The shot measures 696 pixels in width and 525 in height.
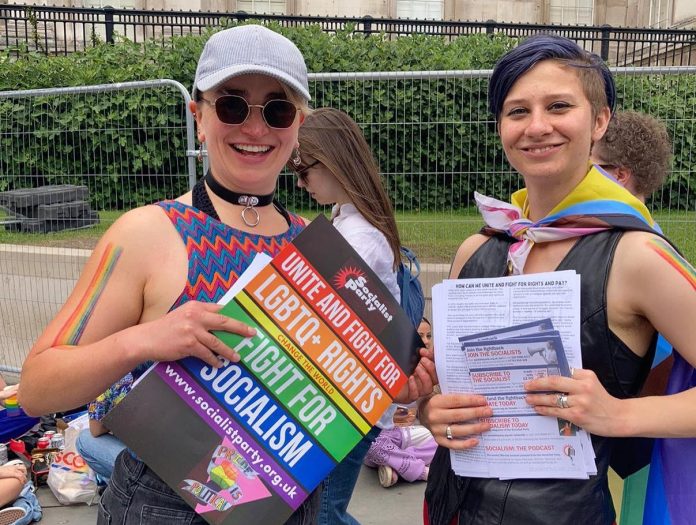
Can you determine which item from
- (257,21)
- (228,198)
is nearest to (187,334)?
(228,198)

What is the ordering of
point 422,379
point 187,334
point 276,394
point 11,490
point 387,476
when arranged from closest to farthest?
point 187,334
point 276,394
point 422,379
point 11,490
point 387,476

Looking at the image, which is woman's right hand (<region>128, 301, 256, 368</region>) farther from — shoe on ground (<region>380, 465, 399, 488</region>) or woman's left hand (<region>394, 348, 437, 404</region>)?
shoe on ground (<region>380, 465, 399, 488</region>)

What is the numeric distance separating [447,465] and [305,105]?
0.94m

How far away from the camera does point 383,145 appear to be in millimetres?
4852

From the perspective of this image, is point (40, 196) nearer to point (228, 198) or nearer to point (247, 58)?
point (228, 198)

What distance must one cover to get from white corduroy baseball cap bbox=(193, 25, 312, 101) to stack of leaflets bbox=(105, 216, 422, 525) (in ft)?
1.13

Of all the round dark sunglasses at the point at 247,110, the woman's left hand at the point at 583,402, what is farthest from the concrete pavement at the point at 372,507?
the round dark sunglasses at the point at 247,110

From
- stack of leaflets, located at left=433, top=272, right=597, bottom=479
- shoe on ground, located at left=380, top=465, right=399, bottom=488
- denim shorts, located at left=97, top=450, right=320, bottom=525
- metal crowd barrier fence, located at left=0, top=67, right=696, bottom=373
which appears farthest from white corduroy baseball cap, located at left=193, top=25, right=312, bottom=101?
metal crowd barrier fence, located at left=0, top=67, right=696, bottom=373

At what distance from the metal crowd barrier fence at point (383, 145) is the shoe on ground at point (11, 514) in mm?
1997

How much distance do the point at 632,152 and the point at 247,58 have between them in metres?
1.90

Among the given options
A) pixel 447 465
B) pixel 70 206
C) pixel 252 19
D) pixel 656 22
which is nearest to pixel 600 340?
pixel 447 465

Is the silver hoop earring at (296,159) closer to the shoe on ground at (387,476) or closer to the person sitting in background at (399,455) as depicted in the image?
the person sitting in background at (399,455)

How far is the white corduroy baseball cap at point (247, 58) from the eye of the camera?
4.96 ft

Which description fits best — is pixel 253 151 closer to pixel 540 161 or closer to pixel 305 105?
pixel 305 105
